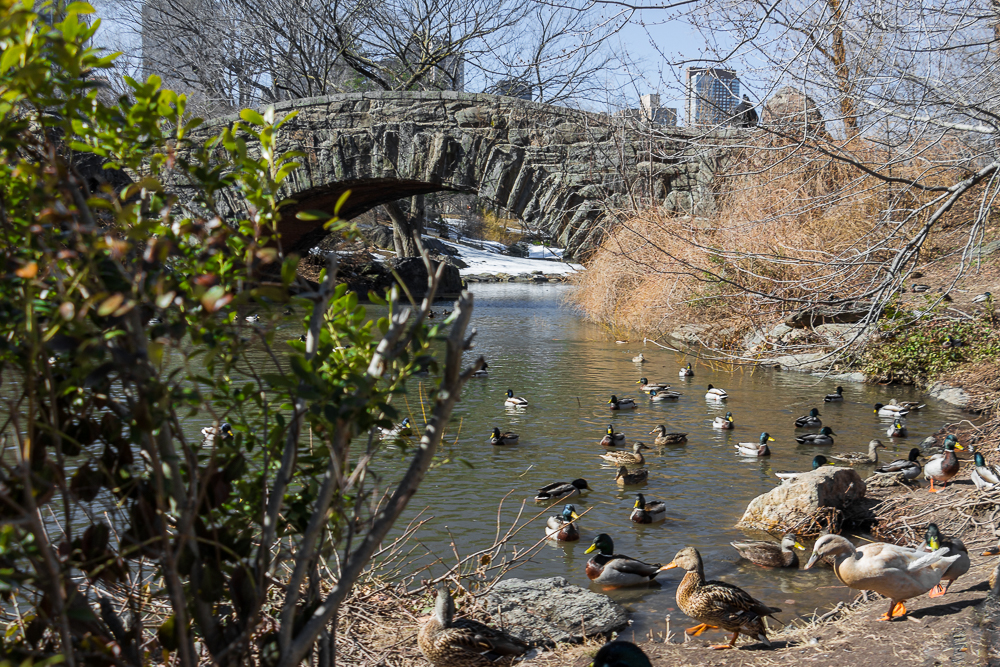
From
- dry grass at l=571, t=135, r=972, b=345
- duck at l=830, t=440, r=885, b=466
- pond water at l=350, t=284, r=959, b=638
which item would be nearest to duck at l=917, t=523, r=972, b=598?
pond water at l=350, t=284, r=959, b=638

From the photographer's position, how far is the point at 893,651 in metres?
4.13

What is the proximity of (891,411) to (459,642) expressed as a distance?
8.80 m

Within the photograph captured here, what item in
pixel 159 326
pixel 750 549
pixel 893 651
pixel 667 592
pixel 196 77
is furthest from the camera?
pixel 196 77

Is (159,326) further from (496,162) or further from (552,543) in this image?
(496,162)

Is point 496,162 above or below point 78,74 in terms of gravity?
A: above

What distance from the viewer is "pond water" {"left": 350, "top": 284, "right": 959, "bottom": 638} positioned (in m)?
6.21

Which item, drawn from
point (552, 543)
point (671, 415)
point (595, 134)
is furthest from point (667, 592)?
point (595, 134)

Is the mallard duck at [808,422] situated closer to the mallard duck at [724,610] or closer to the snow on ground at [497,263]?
the mallard duck at [724,610]

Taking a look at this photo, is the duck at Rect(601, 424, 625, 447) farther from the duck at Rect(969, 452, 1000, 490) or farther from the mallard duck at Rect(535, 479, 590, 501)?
the duck at Rect(969, 452, 1000, 490)

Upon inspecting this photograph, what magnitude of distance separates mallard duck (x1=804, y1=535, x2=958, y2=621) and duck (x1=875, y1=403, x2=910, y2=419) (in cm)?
651

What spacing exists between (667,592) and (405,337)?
14.3ft

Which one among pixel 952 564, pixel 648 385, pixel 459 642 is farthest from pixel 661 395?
pixel 459 642

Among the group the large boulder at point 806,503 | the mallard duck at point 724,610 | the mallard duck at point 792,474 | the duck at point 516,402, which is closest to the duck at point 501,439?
the duck at point 516,402

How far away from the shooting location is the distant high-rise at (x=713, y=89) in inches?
217
